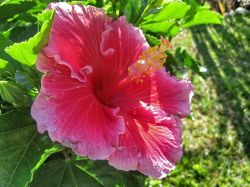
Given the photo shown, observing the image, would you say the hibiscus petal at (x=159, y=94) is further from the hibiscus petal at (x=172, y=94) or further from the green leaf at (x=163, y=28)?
the green leaf at (x=163, y=28)

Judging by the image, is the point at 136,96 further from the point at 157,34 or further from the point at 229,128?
the point at 229,128

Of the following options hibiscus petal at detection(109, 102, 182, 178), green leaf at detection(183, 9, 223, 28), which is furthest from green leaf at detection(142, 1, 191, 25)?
hibiscus petal at detection(109, 102, 182, 178)

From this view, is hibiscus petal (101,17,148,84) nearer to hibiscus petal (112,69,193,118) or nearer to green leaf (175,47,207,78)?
hibiscus petal (112,69,193,118)

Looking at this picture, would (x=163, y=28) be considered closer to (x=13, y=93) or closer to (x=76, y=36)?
(x=76, y=36)

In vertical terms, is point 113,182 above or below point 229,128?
above

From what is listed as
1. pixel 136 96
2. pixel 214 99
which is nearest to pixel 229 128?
pixel 214 99

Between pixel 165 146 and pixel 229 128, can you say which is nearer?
pixel 165 146
